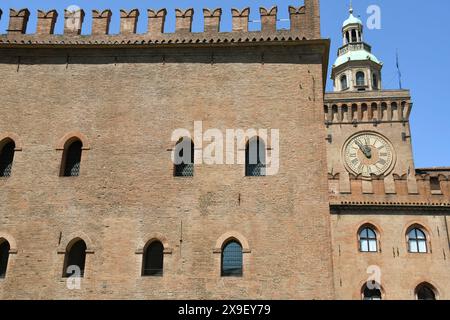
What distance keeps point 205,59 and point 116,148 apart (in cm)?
326

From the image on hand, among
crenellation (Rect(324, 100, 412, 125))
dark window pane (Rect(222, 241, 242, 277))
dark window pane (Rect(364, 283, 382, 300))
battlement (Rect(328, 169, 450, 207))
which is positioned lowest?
dark window pane (Rect(222, 241, 242, 277))

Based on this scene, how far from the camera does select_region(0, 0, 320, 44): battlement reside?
13.6 m

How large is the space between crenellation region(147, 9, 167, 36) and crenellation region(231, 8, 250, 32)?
1.87 metres

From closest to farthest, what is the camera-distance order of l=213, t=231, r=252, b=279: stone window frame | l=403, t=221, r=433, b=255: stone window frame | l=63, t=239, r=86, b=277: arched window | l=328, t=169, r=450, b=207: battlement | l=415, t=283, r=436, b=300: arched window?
l=213, t=231, r=252, b=279: stone window frame, l=63, t=239, r=86, b=277: arched window, l=415, t=283, r=436, b=300: arched window, l=403, t=221, r=433, b=255: stone window frame, l=328, t=169, r=450, b=207: battlement

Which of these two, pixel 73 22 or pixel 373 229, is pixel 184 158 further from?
pixel 373 229

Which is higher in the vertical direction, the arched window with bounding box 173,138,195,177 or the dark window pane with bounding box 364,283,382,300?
the arched window with bounding box 173,138,195,177

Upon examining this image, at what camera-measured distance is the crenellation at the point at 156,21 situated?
1381cm

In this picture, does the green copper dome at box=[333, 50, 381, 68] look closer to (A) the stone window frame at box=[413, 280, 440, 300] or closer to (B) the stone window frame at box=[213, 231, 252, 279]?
(A) the stone window frame at box=[413, 280, 440, 300]

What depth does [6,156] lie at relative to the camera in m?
13.2

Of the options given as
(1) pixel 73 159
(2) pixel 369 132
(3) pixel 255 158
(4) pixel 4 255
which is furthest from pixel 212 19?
(2) pixel 369 132

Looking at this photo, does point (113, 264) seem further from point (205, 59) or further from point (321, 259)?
point (205, 59)

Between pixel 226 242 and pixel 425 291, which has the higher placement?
pixel 425 291

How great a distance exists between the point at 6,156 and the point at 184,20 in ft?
18.9

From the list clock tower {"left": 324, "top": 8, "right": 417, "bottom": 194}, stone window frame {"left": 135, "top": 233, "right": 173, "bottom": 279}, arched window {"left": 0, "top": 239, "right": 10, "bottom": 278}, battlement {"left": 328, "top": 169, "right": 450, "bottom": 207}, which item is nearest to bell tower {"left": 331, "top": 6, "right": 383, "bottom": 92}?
clock tower {"left": 324, "top": 8, "right": 417, "bottom": 194}
